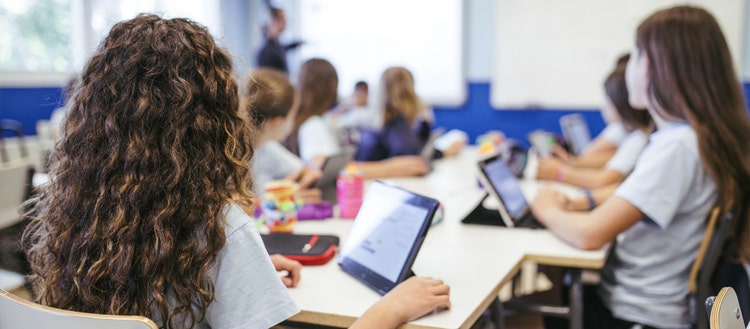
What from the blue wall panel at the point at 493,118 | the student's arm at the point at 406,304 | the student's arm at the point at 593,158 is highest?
the student's arm at the point at 406,304

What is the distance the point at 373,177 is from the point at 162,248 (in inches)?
74.2

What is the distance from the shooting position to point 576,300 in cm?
159

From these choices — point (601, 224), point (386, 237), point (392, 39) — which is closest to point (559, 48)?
point (392, 39)

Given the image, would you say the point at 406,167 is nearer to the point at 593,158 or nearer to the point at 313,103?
the point at 313,103

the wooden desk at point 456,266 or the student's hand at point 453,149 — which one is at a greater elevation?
the wooden desk at point 456,266

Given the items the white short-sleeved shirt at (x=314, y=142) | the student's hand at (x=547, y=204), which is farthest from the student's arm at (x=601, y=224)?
the white short-sleeved shirt at (x=314, y=142)

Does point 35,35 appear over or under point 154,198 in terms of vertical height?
over

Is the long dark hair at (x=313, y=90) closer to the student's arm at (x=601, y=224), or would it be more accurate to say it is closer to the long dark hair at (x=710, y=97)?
the student's arm at (x=601, y=224)

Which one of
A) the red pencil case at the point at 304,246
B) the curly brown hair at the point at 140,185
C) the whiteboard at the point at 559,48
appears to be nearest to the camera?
the curly brown hair at the point at 140,185

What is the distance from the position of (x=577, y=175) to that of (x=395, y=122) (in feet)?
3.04

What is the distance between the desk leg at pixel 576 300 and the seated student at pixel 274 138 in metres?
0.94

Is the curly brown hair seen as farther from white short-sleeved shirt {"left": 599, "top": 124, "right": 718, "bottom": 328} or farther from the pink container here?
white short-sleeved shirt {"left": 599, "top": 124, "right": 718, "bottom": 328}

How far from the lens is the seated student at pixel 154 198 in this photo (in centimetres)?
Result: 92

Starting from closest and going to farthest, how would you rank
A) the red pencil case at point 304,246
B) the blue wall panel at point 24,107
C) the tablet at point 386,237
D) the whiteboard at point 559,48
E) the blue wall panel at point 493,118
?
the tablet at point 386,237 → the red pencil case at point 304,246 → the blue wall panel at point 24,107 → the whiteboard at point 559,48 → the blue wall panel at point 493,118
